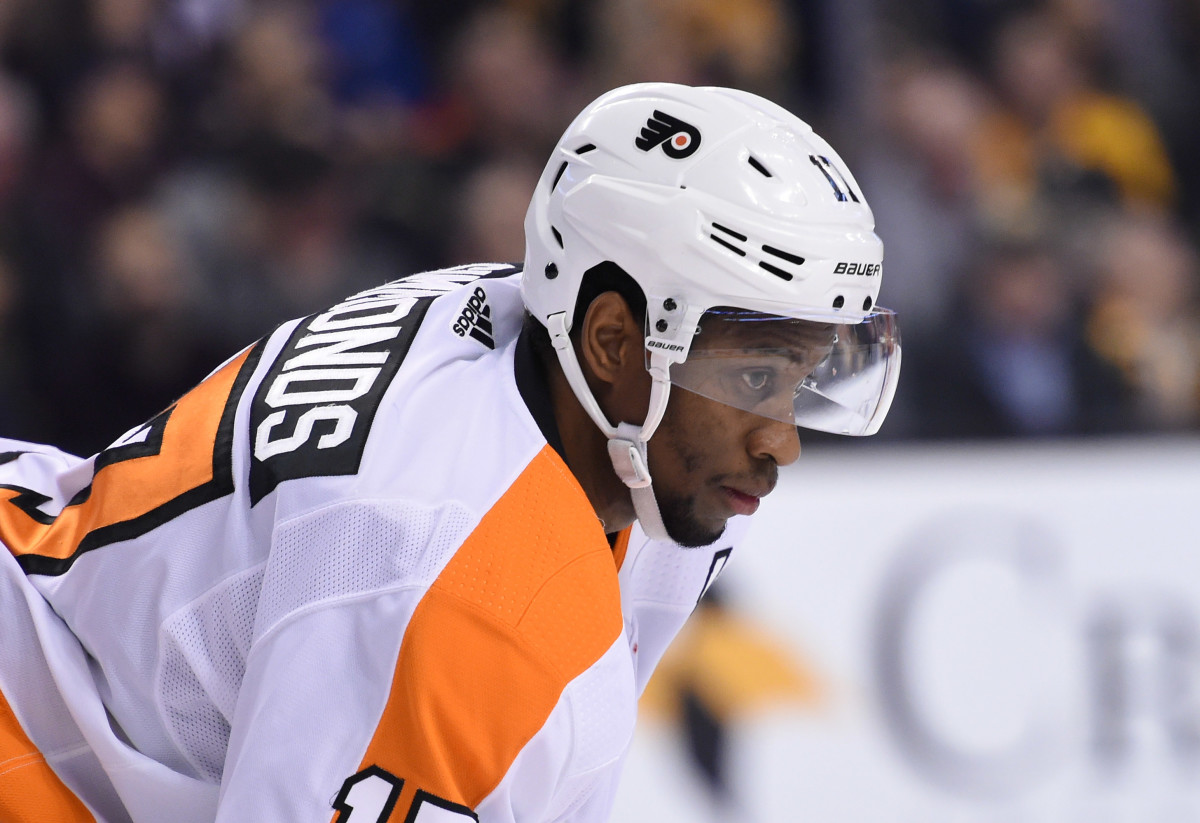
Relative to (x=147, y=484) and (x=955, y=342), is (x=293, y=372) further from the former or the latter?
(x=955, y=342)

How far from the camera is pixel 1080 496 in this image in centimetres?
385

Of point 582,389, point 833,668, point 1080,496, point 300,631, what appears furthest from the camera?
point 1080,496

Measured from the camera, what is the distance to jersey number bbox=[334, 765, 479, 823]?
1.44 meters

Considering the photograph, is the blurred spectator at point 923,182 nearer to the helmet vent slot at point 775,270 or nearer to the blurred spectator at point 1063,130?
the blurred spectator at point 1063,130

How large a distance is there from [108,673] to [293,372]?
44 centimetres

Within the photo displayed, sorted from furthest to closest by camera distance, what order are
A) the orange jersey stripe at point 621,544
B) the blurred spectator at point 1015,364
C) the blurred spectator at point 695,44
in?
the blurred spectator at point 695,44, the blurred spectator at point 1015,364, the orange jersey stripe at point 621,544

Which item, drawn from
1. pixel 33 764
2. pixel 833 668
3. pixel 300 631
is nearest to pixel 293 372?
pixel 300 631

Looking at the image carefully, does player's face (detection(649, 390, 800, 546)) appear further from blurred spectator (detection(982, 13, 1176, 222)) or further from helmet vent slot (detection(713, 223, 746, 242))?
Result: blurred spectator (detection(982, 13, 1176, 222))

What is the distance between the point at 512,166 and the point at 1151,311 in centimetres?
228

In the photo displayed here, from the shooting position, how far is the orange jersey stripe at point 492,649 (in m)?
1.45

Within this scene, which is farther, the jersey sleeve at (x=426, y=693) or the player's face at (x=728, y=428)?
the player's face at (x=728, y=428)

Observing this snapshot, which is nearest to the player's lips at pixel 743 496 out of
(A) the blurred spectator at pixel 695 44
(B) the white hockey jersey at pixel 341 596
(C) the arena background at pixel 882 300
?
(B) the white hockey jersey at pixel 341 596

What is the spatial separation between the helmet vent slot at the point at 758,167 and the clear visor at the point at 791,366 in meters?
0.19

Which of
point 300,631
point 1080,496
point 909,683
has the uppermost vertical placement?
point 300,631
